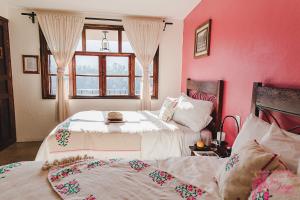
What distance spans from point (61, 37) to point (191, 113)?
2.66 metres

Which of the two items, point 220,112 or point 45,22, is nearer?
point 220,112

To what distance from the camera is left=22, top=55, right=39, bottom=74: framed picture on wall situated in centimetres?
360

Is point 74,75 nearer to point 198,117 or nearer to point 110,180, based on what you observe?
point 198,117

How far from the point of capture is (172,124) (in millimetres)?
2588

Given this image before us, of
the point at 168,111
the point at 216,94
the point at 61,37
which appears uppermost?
the point at 61,37

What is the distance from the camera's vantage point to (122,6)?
3316mm

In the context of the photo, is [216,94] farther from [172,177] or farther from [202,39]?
[172,177]

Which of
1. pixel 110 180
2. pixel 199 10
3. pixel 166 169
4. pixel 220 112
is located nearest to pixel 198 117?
pixel 220 112

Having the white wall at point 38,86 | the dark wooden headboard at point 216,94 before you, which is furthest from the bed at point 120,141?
the white wall at point 38,86

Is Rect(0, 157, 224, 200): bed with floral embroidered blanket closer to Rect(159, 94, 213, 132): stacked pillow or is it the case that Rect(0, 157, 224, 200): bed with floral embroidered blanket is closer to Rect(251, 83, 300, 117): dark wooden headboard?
Rect(251, 83, 300, 117): dark wooden headboard

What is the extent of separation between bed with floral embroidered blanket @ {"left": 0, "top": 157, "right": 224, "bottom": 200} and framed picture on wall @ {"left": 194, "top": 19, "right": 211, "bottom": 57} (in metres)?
1.82

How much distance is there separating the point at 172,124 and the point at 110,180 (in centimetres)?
156

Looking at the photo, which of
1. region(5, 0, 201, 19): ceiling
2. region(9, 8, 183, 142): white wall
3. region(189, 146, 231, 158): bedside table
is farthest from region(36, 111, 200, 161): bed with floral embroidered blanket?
region(5, 0, 201, 19): ceiling

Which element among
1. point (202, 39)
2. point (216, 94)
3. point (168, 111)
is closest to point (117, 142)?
point (168, 111)
